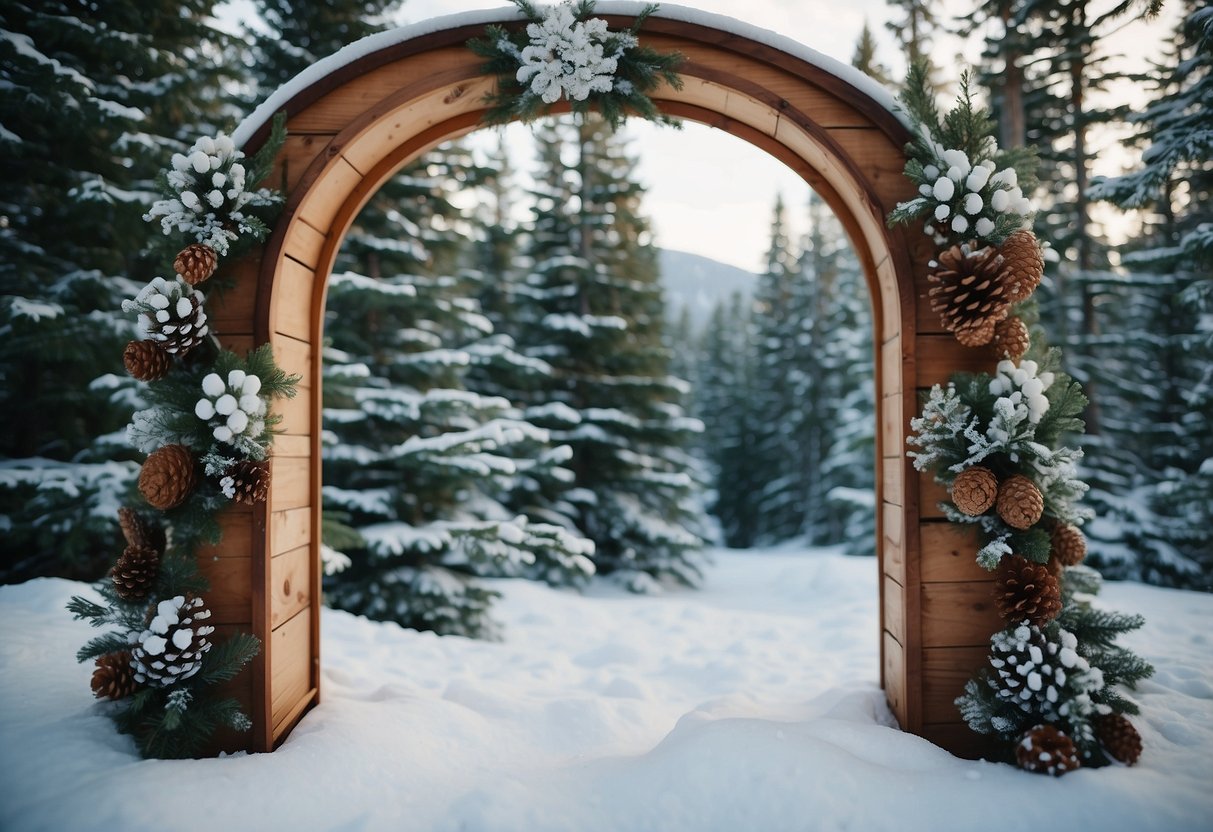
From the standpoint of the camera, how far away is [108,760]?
7.77 ft

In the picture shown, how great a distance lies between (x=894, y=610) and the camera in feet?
9.46

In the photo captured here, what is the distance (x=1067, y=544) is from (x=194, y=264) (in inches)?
142

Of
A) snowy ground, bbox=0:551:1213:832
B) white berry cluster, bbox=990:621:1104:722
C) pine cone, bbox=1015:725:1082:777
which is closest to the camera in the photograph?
snowy ground, bbox=0:551:1213:832

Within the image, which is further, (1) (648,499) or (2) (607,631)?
(1) (648,499)

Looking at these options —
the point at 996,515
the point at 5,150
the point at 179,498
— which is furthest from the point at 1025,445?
the point at 5,150

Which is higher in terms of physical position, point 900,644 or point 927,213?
point 927,213

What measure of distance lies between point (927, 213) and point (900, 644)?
1822mm

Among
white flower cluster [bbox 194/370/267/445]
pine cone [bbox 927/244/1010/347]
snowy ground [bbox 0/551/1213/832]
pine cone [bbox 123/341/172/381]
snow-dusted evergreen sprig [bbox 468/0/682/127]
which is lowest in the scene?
snowy ground [bbox 0/551/1213/832]

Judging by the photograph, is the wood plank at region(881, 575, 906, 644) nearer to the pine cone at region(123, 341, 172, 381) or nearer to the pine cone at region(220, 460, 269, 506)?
the pine cone at region(220, 460, 269, 506)

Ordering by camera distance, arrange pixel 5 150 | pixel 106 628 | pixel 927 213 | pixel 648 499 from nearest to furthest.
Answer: pixel 927 213 < pixel 106 628 < pixel 5 150 < pixel 648 499

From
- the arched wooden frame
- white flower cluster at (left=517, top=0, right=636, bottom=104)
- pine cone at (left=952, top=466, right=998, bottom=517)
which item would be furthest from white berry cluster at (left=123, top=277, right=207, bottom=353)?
pine cone at (left=952, top=466, right=998, bottom=517)

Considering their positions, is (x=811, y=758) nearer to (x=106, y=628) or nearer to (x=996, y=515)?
(x=996, y=515)

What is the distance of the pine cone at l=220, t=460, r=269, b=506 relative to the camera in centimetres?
248

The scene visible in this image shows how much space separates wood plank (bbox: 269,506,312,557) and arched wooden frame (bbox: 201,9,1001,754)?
0.5 inches
